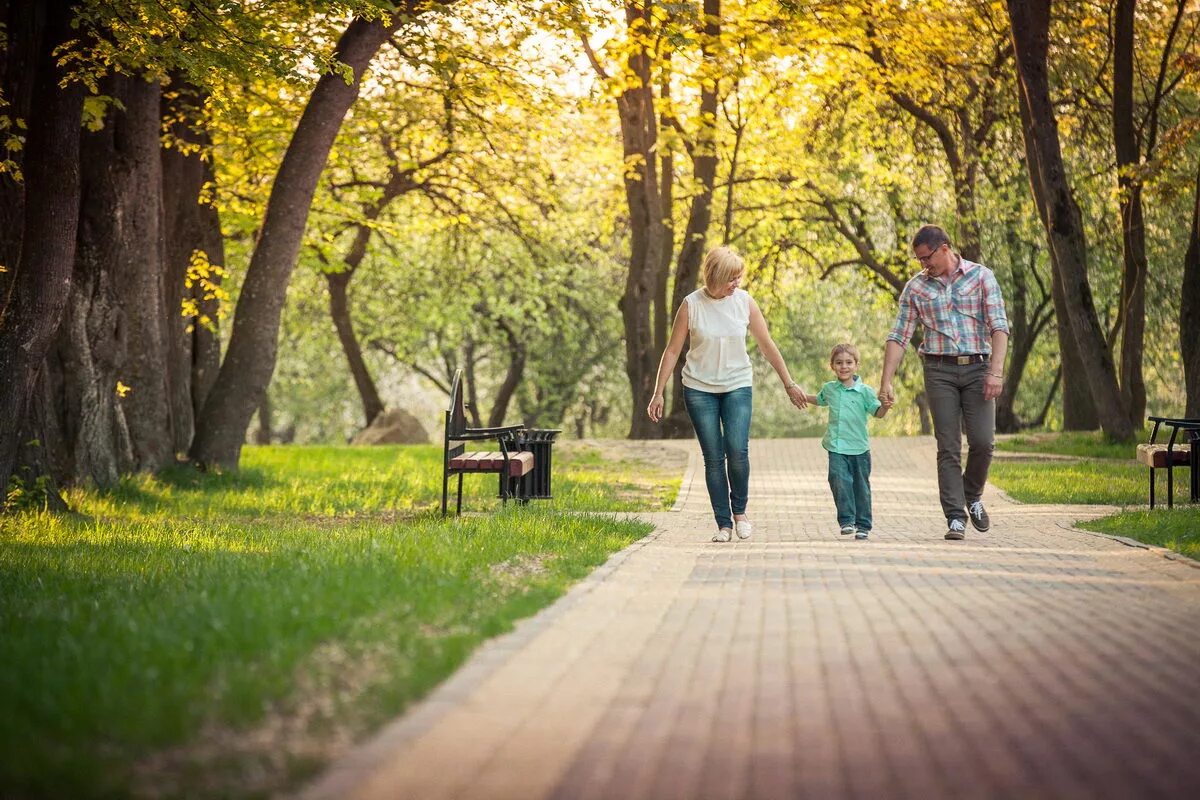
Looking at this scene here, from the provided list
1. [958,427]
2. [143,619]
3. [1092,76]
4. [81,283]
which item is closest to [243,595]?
[143,619]

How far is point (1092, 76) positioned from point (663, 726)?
76.9 feet

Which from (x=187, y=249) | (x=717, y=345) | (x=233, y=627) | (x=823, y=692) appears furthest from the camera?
(x=187, y=249)

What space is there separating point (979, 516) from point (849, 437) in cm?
121

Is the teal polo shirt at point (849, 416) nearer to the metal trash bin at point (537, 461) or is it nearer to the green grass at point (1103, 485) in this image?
the green grass at point (1103, 485)

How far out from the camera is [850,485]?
10328 millimetres

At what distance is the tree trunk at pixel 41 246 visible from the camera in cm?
1072

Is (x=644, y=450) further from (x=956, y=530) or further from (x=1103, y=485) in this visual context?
(x=956, y=530)

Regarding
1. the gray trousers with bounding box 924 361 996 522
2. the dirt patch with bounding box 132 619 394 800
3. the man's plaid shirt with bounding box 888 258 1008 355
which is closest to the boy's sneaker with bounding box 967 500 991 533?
the gray trousers with bounding box 924 361 996 522

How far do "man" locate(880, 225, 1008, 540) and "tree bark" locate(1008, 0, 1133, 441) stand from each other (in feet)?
30.6

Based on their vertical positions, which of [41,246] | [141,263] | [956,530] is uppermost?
[141,263]

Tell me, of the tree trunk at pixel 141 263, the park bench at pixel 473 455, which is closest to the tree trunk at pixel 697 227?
the tree trunk at pixel 141 263

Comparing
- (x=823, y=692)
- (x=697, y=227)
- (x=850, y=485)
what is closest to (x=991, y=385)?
(x=850, y=485)

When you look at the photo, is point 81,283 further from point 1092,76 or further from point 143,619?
point 1092,76

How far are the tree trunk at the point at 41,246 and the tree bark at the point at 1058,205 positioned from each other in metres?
12.7
